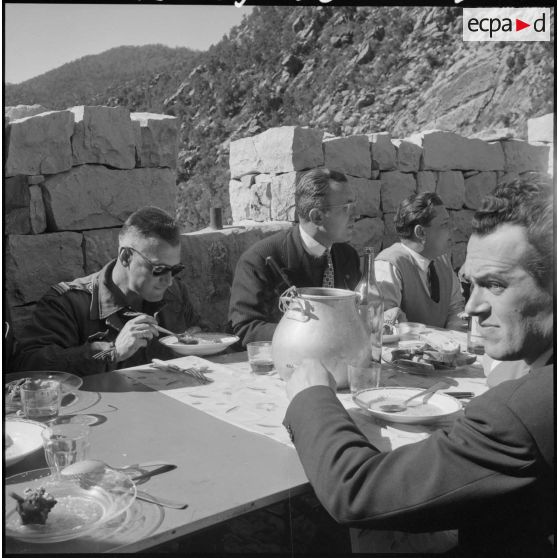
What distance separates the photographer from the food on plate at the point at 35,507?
1.24 metres

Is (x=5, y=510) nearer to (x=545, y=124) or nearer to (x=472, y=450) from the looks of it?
(x=472, y=450)

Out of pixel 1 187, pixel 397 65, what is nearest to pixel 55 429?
pixel 1 187

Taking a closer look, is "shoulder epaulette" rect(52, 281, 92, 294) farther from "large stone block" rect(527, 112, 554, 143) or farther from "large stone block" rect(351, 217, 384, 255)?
"large stone block" rect(527, 112, 554, 143)

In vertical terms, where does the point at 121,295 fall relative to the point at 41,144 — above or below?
below

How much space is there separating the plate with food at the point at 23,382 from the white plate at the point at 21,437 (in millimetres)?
174

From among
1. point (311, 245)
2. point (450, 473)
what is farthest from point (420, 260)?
point (450, 473)

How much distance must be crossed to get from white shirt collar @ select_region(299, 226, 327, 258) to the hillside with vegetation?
315 inches

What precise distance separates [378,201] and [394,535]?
4.09m

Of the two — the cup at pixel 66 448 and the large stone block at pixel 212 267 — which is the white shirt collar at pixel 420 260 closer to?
the large stone block at pixel 212 267

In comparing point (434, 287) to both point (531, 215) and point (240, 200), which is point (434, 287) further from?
point (531, 215)

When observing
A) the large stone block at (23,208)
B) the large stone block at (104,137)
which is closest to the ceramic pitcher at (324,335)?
the large stone block at (23,208)

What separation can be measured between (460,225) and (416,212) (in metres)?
2.54

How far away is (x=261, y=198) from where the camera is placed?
16.6 feet

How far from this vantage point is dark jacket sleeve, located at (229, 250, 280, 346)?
9.87 feet
